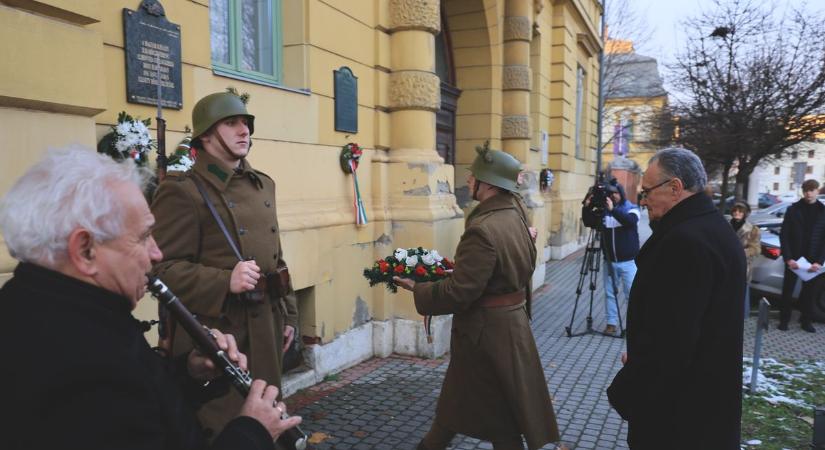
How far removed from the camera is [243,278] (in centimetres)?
255

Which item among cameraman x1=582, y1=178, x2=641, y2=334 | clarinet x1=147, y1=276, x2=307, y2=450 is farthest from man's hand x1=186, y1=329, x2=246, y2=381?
cameraman x1=582, y1=178, x2=641, y2=334

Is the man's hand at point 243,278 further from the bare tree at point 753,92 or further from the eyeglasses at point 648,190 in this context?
the bare tree at point 753,92

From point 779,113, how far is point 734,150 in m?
1.17

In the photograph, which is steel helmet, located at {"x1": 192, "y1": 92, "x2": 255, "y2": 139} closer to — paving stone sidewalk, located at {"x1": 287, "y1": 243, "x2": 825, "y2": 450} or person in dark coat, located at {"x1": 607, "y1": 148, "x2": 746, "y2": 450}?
person in dark coat, located at {"x1": 607, "y1": 148, "x2": 746, "y2": 450}

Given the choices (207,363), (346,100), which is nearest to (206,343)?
(207,363)

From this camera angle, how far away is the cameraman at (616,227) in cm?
683

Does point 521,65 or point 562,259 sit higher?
point 521,65

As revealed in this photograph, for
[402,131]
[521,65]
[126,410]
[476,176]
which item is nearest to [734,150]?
[521,65]

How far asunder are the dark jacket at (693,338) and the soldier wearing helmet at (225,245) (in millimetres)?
1772

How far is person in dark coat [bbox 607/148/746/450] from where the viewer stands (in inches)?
95.1

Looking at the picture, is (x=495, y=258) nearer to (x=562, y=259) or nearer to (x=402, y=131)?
(x=402, y=131)

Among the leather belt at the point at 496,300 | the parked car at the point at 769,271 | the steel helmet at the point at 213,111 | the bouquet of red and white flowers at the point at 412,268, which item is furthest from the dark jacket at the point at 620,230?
the steel helmet at the point at 213,111

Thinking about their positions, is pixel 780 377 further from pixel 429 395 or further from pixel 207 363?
pixel 207 363

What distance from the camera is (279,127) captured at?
4.85m
